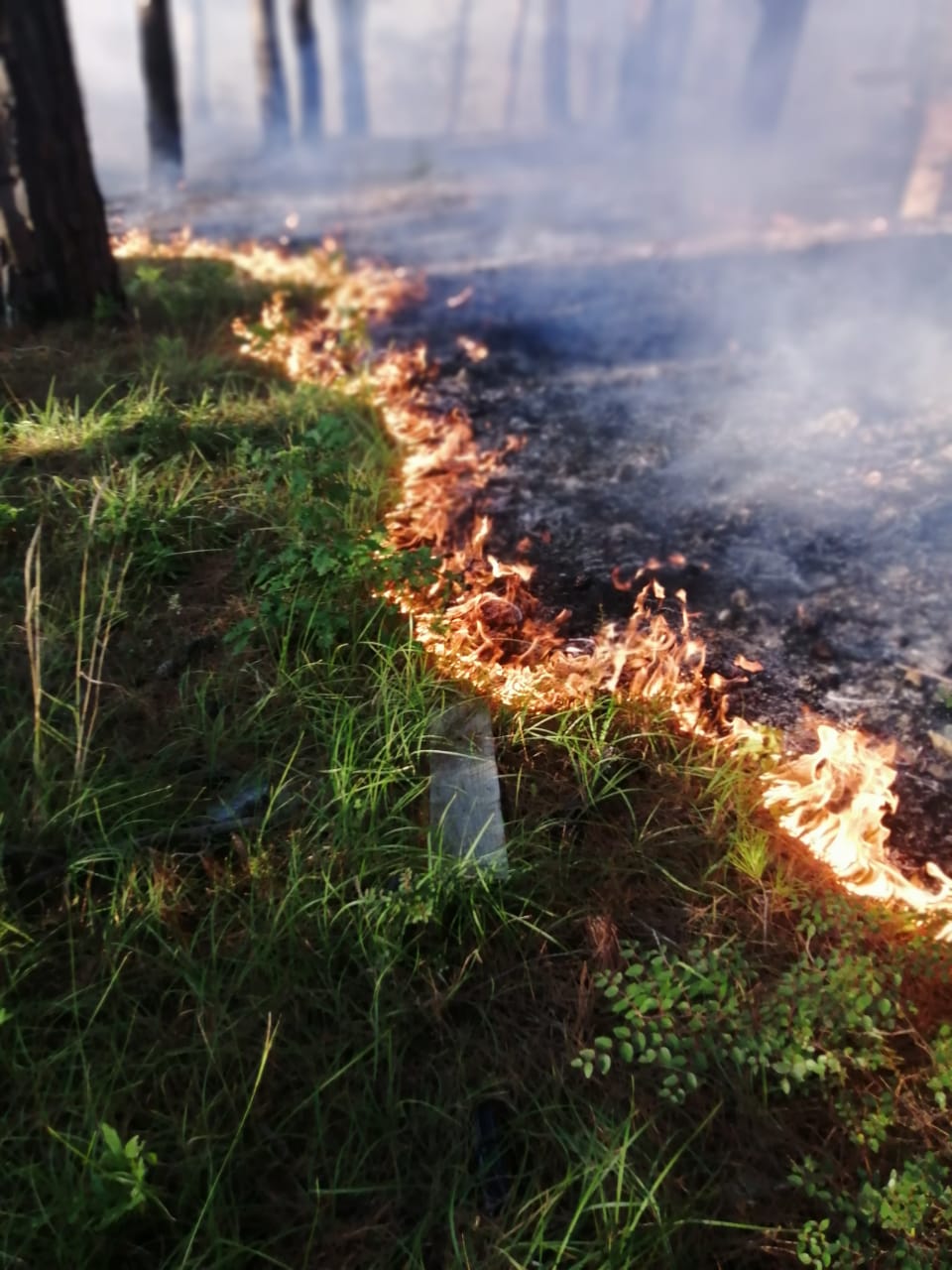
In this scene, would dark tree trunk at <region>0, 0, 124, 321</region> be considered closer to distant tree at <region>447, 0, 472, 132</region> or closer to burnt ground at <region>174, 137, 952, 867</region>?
burnt ground at <region>174, 137, 952, 867</region>

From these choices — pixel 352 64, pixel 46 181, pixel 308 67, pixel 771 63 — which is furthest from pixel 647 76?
pixel 46 181

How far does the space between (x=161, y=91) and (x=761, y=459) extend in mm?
10331

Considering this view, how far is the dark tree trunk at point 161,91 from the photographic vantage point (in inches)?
396

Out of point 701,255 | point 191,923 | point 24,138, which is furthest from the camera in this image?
point 701,255

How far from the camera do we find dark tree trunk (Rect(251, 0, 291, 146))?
1520 cm

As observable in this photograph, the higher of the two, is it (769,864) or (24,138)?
(24,138)

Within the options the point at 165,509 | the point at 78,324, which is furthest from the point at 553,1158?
the point at 78,324

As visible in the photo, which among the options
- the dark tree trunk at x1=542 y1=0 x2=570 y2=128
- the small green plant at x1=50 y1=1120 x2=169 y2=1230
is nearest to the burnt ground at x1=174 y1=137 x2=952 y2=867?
the small green plant at x1=50 y1=1120 x2=169 y2=1230

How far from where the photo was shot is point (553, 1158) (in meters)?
1.68

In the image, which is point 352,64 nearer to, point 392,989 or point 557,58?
point 557,58

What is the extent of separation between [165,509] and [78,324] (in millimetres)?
2105

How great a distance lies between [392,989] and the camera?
1.89 metres

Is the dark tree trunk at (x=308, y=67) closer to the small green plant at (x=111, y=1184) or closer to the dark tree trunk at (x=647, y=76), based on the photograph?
the dark tree trunk at (x=647, y=76)

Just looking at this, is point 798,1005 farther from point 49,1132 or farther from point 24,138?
point 24,138
